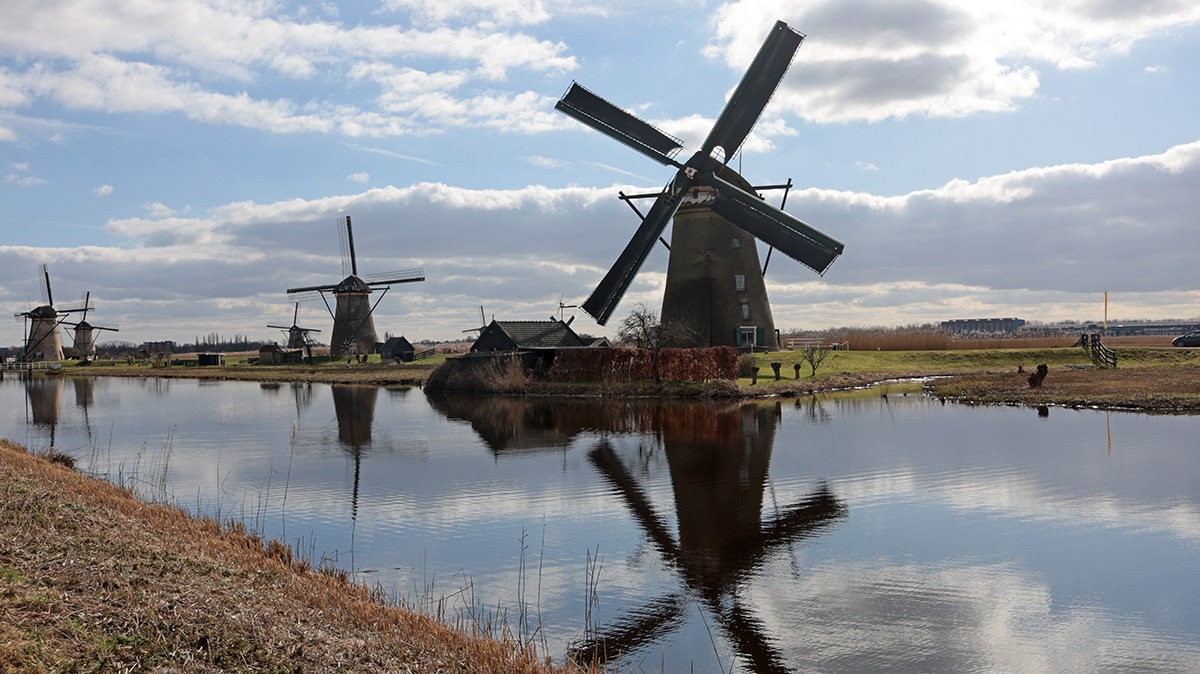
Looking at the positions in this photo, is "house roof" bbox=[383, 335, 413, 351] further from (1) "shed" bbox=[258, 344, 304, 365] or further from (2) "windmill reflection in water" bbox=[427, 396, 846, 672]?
(2) "windmill reflection in water" bbox=[427, 396, 846, 672]

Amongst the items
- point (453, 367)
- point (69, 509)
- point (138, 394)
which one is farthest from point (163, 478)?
point (138, 394)

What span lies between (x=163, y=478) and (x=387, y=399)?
21.0 meters

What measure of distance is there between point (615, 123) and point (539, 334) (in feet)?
36.9

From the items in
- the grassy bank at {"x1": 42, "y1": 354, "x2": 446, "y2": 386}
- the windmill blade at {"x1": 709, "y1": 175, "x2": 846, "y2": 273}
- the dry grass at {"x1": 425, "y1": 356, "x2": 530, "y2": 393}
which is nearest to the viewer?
the windmill blade at {"x1": 709, "y1": 175, "x2": 846, "y2": 273}

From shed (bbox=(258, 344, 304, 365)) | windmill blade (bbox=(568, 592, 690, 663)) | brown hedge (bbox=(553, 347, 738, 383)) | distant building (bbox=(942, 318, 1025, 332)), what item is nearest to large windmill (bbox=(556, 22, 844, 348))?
brown hedge (bbox=(553, 347, 738, 383))

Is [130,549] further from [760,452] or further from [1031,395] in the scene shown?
[1031,395]

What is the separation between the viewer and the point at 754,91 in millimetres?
34031

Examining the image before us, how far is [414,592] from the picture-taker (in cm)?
827

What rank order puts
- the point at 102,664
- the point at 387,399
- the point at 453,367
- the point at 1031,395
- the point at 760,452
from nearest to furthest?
the point at 102,664, the point at 760,452, the point at 1031,395, the point at 387,399, the point at 453,367

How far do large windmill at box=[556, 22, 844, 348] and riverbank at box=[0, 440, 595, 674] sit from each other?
92.2 feet

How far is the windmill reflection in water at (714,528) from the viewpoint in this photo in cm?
716

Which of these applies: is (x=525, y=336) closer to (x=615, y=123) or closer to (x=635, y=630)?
(x=615, y=123)

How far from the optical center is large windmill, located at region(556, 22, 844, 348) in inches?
1323

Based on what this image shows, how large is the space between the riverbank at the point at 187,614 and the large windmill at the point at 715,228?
28088 millimetres
